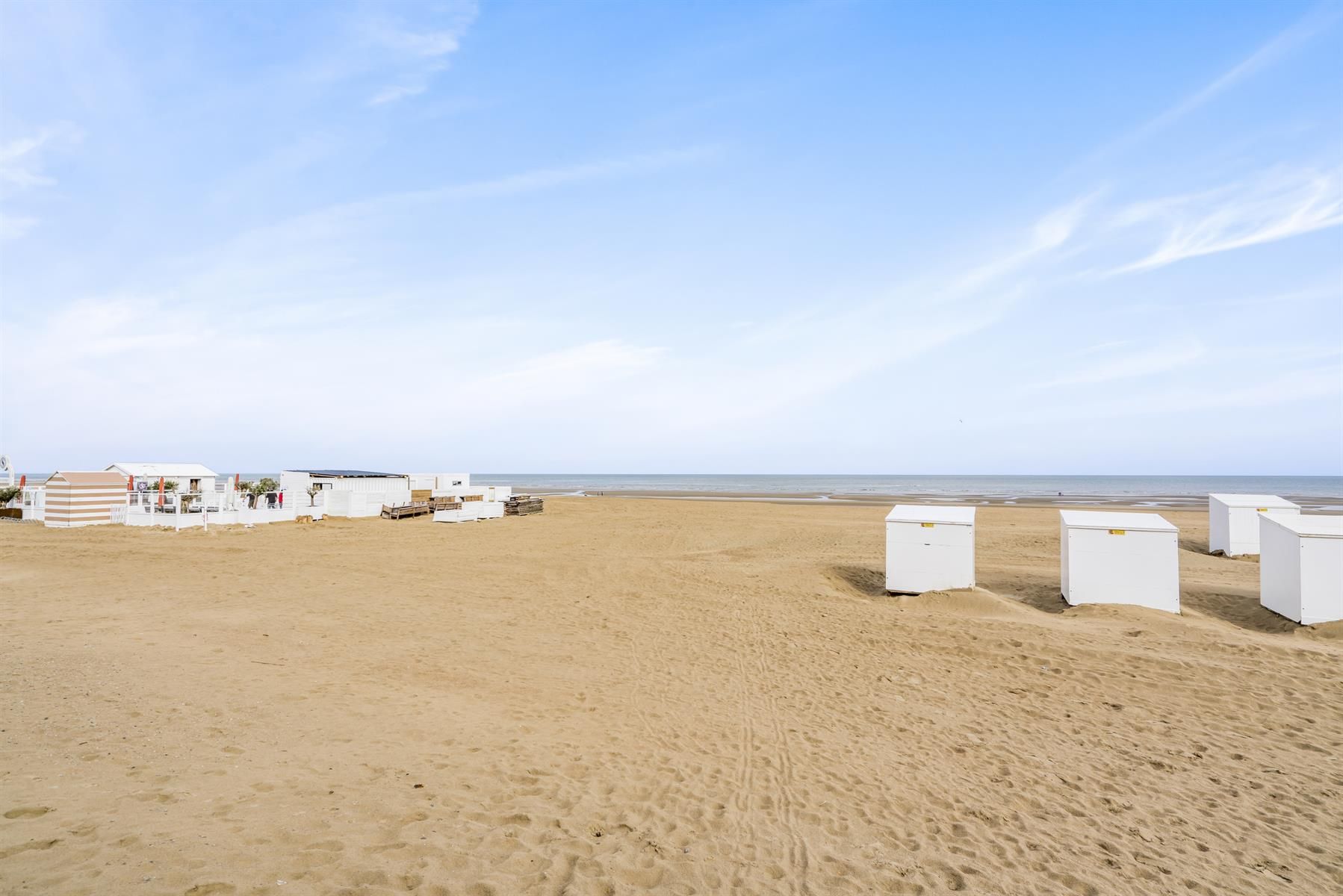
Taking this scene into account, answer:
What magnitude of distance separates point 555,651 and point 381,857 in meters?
5.65

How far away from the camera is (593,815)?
4945 mm

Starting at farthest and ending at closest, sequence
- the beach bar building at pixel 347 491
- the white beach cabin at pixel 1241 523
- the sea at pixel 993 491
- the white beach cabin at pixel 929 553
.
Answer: the sea at pixel 993 491 → the beach bar building at pixel 347 491 → the white beach cabin at pixel 1241 523 → the white beach cabin at pixel 929 553

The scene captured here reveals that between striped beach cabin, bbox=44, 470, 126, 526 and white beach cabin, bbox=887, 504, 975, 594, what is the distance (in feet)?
91.0

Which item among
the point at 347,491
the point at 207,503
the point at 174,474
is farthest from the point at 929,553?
the point at 174,474

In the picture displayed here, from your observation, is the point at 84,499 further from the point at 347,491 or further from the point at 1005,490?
the point at 1005,490

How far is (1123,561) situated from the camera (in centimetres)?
1185

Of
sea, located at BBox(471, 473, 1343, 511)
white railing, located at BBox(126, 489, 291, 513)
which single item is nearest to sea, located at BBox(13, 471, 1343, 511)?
sea, located at BBox(471, 473, 1343, 511)

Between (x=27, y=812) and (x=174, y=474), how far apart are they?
1469 inches

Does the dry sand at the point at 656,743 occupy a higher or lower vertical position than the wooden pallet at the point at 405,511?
lower

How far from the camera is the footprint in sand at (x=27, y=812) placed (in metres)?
4.26

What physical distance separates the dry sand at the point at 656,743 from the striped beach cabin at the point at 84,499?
608 inches

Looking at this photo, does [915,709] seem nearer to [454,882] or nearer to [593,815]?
[593,815]

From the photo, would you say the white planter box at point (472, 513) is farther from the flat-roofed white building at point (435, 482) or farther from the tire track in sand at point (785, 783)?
the tire track in sand at point (785, 783)

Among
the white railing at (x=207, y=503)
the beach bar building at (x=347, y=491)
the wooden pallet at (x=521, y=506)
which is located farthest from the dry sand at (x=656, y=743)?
the wooden pallet at (x=521, y=506)
